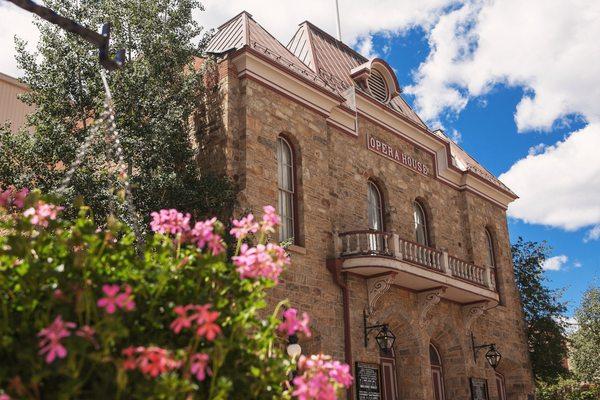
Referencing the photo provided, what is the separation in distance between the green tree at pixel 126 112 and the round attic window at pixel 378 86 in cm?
623

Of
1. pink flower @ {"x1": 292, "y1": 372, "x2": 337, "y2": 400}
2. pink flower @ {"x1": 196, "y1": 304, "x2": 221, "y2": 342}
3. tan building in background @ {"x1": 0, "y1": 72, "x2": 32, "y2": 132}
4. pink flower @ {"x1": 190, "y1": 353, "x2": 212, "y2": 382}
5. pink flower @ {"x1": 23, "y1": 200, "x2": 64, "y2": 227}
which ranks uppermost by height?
tan building in background @ {"x1": 0, "y1": 72, "x2": 32, "y2": 132}

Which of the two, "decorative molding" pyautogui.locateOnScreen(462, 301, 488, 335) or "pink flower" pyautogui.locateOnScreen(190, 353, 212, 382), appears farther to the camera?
"decorative molding" pyautogui.locateOnScreen(462, 301, 488, 335)

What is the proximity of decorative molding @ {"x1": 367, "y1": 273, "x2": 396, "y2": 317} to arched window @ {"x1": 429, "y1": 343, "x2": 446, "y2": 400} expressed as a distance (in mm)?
3608

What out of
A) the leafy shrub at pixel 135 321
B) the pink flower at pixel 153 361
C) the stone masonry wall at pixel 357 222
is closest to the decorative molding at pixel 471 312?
the stone masonry wall at pixel 357 222

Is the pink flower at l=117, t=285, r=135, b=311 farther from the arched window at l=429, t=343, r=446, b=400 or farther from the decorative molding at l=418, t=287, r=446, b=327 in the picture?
the arched window at l=429, t=343, r=446, b=400

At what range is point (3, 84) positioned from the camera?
19.1 m

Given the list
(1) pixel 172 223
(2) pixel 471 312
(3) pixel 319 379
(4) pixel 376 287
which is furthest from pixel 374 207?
(3) pixel 319 379

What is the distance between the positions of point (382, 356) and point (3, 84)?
12.9m

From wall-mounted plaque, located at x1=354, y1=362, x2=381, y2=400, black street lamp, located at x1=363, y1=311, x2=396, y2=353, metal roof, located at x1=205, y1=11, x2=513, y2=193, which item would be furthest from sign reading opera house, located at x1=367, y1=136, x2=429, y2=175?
wall-mounted plaque, located at x1=354, y1=362, x2=381, y2=400

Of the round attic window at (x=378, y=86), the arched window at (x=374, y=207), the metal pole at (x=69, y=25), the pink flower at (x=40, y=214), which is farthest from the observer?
the round attic window at (x=378, y=86)

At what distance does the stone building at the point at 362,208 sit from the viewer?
14.2 m

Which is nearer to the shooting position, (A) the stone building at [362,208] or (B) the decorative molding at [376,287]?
(A) the stone building at [362,208]

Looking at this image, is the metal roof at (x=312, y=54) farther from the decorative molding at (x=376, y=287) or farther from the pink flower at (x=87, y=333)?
the pink flower at (x=87, y=333)

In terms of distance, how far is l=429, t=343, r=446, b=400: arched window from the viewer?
58.7ft
